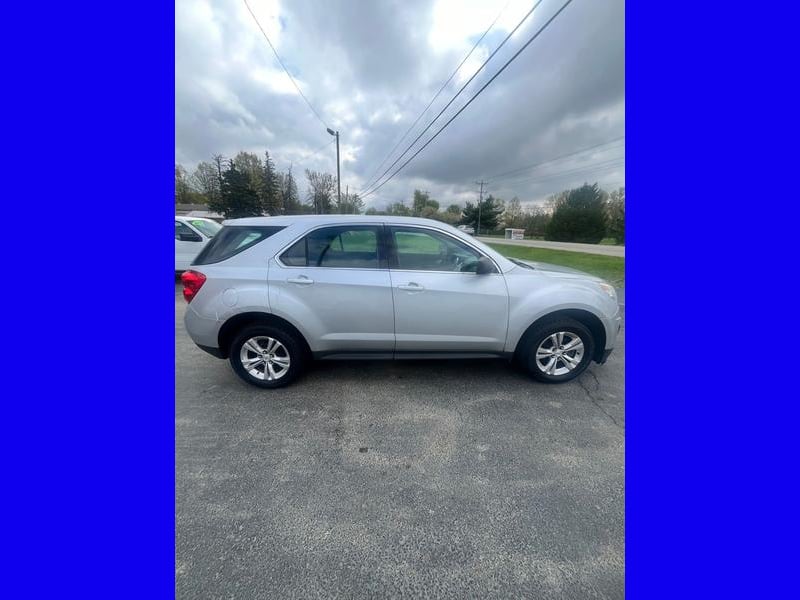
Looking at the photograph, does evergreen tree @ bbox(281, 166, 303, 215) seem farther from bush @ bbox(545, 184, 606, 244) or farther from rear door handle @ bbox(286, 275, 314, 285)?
rear door handle @ bbox(286, 275, 314, 285)

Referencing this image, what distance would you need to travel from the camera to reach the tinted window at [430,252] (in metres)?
3.11

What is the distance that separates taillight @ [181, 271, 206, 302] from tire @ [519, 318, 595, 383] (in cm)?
307

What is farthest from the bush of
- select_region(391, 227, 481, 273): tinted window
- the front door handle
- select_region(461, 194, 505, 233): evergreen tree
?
the front door handle

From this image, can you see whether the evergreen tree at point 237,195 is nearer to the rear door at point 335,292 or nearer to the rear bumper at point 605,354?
the rear door at point 335,292

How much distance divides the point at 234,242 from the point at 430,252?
1.87m

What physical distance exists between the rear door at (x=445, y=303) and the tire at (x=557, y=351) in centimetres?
32

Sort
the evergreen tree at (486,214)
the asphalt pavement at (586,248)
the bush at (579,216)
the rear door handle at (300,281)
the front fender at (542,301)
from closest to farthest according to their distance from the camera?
the rear door handle at (300,281), the front fender at (542,301), the asphalt pavement at (586,248), the bush at (579,216), the evergreen tree at (486,214)

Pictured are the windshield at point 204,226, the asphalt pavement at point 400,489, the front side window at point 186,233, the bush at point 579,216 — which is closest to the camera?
the asphalt pavement at point 400,489

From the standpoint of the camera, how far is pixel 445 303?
3000 millimetres

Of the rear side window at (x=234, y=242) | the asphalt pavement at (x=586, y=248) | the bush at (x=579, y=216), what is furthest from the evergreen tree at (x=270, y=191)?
the rear side window at (x=234, y=242)

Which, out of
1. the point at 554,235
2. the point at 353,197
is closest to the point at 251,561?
the point at 353,197

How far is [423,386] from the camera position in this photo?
10.7 feet

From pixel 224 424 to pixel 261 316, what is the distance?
0.94m

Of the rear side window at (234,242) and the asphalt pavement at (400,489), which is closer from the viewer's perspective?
the asphalt pavement at (400,489)
